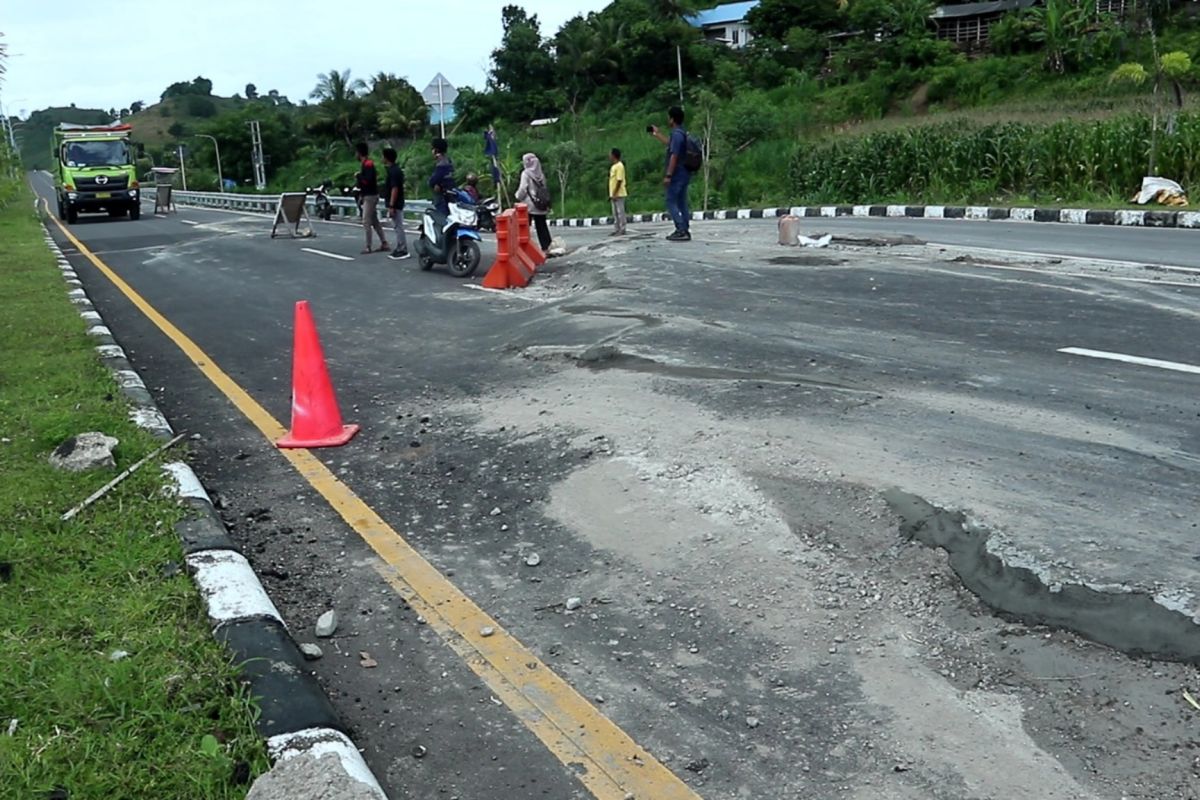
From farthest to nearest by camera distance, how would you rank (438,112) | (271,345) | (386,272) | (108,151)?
(108,151) < (438,112) < (386,272) < (271,345)

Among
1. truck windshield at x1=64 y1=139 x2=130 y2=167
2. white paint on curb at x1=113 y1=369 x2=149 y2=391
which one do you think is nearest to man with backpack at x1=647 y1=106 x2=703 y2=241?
white paint on curb at x1=113 y1=369 x2=149 y2=391

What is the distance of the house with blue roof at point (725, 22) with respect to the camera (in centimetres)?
7362

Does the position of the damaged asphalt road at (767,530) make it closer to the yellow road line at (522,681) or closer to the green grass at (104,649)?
the yellow road line at (522,681)

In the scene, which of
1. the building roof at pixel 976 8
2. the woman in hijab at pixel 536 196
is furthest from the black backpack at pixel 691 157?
the building roof at pixel 976 8

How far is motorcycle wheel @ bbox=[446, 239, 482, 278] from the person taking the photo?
1432cm

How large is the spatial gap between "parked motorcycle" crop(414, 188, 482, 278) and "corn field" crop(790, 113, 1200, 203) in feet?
43.7

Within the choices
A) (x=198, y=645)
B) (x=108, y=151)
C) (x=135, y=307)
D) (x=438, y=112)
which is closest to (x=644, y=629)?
(x=198, y=645)

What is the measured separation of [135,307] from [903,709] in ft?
38.6

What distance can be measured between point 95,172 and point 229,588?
34524 millimetres

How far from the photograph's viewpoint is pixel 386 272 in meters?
15.2

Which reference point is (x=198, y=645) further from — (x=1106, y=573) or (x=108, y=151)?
(x=108, y=151)

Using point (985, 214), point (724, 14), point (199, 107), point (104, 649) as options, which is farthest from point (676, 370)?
point (199, 107)

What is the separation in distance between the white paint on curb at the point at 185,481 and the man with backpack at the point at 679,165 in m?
11.2

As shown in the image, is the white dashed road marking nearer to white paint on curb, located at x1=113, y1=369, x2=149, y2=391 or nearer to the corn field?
white paint on curb, located at x1=113, y1=369, x2=149, y2=391
